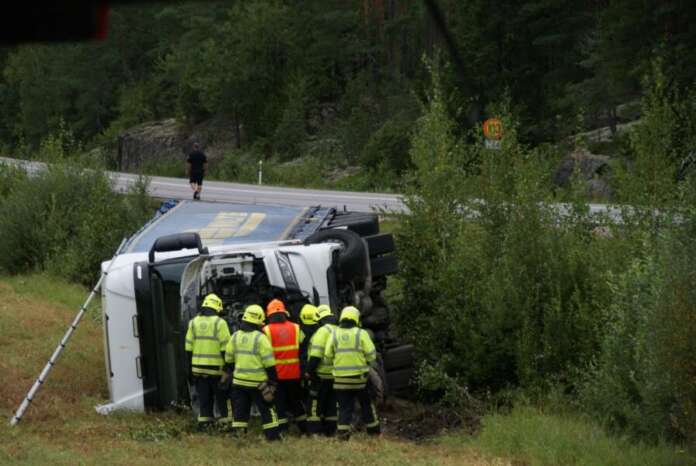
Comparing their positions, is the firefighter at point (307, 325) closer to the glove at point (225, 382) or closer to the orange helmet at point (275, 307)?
the orange helmet at point (275, 307)

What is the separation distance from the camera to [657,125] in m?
17.4

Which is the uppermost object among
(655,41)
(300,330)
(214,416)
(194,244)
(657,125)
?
(655,41)

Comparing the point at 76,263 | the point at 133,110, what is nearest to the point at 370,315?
the point at 76,263

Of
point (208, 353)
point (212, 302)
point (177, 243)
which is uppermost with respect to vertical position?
point (177, 243)

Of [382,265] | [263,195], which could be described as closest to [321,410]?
[382,265]

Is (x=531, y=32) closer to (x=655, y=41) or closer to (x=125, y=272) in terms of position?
(x=125, y=272)

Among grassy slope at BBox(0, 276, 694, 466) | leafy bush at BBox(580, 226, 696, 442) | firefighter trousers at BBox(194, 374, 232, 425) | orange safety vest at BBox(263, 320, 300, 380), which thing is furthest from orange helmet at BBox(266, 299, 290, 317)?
leafy bush at BBox(580, 226, 696, 442)

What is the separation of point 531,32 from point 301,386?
4.70 metres

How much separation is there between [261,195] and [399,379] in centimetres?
1890

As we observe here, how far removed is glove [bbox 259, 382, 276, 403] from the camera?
36.0 ft

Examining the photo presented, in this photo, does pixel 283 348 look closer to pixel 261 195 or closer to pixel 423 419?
pixel 423 419

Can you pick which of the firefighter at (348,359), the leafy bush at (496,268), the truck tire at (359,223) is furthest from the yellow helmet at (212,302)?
the leafy bush at (496,268)

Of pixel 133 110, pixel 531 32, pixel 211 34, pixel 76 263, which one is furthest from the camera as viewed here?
pixel 133 110

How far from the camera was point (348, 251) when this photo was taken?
12.7 m
